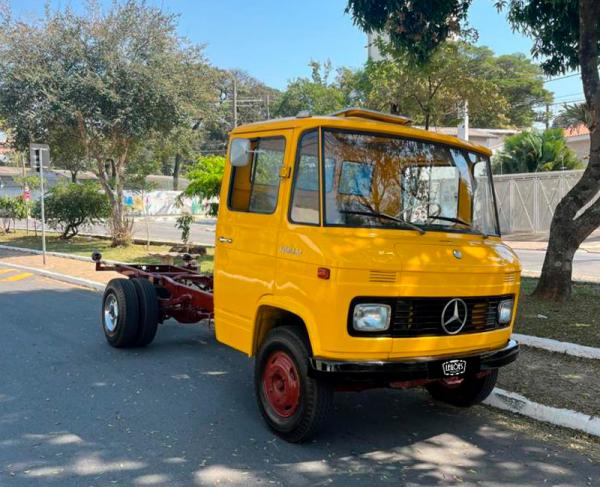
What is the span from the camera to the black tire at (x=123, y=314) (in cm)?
678

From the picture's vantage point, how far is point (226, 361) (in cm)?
671

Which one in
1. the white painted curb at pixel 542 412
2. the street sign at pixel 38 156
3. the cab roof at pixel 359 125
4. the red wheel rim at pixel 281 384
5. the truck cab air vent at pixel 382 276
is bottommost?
the white painted curb at pixel 542 412

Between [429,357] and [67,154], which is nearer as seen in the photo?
[429,357]

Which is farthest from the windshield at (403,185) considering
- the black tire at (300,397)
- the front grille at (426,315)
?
the black tire at (300,397)

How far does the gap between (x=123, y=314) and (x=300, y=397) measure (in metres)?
3.29

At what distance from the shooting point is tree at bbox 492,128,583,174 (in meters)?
26.7

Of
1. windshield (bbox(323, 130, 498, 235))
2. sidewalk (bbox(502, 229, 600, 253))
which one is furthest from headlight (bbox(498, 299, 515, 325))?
sidewalk (bbox(502, 229, 600, 253))

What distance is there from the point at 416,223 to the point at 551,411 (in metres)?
2.10

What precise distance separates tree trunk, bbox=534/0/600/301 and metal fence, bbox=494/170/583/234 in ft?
53.9

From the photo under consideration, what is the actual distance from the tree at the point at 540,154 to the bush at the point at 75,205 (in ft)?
61.0

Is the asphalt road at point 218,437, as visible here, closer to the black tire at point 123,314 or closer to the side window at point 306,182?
the black tire at point 123,314

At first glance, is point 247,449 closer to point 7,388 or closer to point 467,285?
point 467,285

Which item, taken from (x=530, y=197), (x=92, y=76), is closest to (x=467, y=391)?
(x=92, y=76)

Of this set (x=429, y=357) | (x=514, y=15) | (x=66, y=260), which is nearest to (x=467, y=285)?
(x=429, y=357)
